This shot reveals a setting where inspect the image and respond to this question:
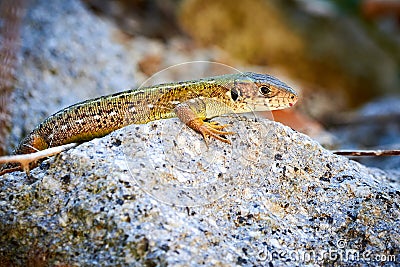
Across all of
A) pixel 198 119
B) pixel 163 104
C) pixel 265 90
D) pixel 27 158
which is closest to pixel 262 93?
pixel 265 90

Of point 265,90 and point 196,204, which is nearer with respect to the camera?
point 196,204

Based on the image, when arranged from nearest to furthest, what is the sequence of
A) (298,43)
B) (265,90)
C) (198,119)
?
1. (198,119)
2. (265,90)
3. (298,43)

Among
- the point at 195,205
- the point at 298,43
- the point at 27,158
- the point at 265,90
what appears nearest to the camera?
the point at 195,205

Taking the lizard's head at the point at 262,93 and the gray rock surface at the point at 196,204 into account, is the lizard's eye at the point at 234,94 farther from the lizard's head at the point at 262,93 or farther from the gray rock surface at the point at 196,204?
the gray rock surface at the point at 196,204

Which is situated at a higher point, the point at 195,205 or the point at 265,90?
the point at 265,90

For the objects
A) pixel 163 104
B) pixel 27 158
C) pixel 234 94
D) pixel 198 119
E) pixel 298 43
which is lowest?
pixel 27 158

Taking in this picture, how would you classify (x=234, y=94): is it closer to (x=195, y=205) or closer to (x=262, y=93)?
(x=262, y=93)

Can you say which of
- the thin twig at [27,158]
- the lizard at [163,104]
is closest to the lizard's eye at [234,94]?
the lizard at [163,104]

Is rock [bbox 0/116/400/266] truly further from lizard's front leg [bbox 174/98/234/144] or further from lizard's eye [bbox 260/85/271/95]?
lizard's eye [bbox 260/85/271/95]
